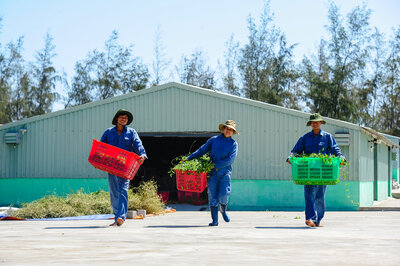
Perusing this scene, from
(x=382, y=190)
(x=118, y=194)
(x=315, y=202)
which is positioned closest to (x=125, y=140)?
(x=118, y=194)

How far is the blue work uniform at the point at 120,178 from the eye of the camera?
431 inches

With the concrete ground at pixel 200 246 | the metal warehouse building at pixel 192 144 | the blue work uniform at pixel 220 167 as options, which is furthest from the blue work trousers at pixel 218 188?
the metal warehouse building at pixel 192 144

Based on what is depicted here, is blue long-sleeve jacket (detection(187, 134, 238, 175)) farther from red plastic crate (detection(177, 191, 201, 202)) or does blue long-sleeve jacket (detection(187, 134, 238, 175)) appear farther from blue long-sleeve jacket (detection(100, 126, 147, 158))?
red plastic crate (detection(177, 191, 201, 202))

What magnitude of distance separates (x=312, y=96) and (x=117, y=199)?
1329 inches

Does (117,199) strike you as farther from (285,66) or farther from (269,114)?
(285,66)

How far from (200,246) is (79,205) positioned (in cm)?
705

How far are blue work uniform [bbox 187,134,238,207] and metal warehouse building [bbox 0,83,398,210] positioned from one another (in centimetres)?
791

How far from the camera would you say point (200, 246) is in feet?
24.5

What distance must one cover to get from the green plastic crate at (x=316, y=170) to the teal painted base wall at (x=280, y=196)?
7.94 m

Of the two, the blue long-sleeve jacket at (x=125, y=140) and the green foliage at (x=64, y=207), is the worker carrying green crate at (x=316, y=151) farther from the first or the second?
the green foliage at (x=64, y=207)

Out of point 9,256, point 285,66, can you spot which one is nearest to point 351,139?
point 9,256

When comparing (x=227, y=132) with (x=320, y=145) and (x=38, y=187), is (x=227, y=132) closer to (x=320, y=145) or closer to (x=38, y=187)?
(x=320, y=145)

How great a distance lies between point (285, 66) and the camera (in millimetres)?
45688

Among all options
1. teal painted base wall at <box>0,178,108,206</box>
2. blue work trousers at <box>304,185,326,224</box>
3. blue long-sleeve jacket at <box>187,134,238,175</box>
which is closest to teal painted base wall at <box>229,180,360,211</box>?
teal painted base wall at <box>0,178,108,206</box>
